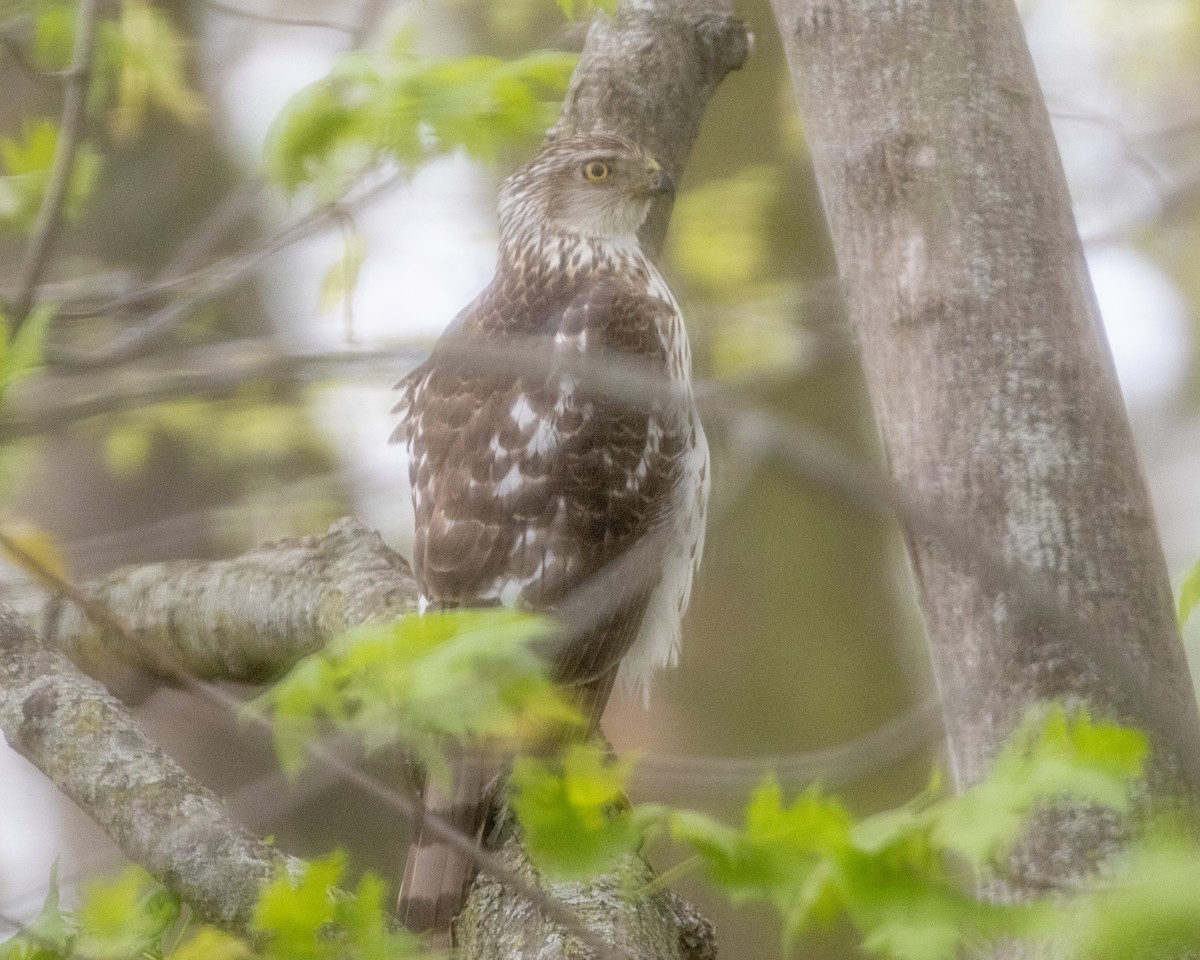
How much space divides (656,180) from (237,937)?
2303 millimetres

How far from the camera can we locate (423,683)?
151cm

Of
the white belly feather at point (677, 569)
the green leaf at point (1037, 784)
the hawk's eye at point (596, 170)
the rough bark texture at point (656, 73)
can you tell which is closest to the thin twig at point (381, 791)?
the green leaf at point (1037, 784)

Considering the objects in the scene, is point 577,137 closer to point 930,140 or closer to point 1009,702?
point 930,140

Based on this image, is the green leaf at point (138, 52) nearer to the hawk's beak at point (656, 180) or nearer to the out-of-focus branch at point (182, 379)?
the hawk's beak at point (656, 180)

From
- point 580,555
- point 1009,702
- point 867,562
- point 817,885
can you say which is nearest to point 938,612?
point 1009,702

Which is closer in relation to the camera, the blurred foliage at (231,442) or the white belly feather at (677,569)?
the white belly feather at (677,569)

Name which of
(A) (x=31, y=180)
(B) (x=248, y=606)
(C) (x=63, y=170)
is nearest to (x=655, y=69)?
(A) (x=31, y=180)

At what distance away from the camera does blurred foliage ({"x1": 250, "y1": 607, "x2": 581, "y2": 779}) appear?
1.54m

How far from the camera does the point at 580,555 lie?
10.5ft

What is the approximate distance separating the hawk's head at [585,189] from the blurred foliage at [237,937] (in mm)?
2112

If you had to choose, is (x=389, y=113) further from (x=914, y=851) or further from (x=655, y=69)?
(x=914, y=851)

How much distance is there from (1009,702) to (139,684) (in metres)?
2.66

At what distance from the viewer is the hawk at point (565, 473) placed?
3102 millimetres

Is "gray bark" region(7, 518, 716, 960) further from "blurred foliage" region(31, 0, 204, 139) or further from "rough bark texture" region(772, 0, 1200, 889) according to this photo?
"blurred foliage" region(31, 0, 204, 139)
